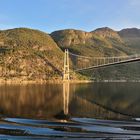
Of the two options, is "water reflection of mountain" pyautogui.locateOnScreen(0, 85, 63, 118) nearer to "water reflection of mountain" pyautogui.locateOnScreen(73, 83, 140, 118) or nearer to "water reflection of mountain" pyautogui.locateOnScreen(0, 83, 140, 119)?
"water reflection of mountain" pyautogui.locateOnScreen(0, 83, 140, 119)

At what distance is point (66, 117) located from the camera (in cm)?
4353

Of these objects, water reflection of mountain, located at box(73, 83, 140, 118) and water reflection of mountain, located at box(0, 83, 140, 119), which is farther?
water reflection of mountain, located at box(73, 83, 140, 118)

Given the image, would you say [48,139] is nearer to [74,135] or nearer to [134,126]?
[74,135]

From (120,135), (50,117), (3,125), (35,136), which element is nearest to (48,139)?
(35,136)

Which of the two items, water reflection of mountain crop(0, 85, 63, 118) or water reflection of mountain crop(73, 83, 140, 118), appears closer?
water reflection of mountain crop(0, 85, 63, 118)

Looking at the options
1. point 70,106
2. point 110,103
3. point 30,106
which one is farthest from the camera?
point 110,103

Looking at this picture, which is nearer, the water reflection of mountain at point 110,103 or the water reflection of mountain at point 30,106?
the water reflection of mountain at point 30,106

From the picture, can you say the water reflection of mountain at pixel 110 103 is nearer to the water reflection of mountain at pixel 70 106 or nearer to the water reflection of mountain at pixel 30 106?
the water reflection of mountain at pixel 70 106

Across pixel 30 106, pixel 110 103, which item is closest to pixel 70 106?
pixel 30 106

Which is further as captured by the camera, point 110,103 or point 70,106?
point 110,103

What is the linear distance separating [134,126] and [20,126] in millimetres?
9529

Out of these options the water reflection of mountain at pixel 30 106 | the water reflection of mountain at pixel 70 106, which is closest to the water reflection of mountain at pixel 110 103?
the water reflection of mountain at pixel 70 106

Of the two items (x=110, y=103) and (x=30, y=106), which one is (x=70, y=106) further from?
(x=110, y=103)

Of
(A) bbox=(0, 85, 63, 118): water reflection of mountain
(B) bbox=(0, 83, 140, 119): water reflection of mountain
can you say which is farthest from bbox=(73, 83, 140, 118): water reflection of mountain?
(A) bbox=(0, 85, 63, 118): water reflection of mountain
